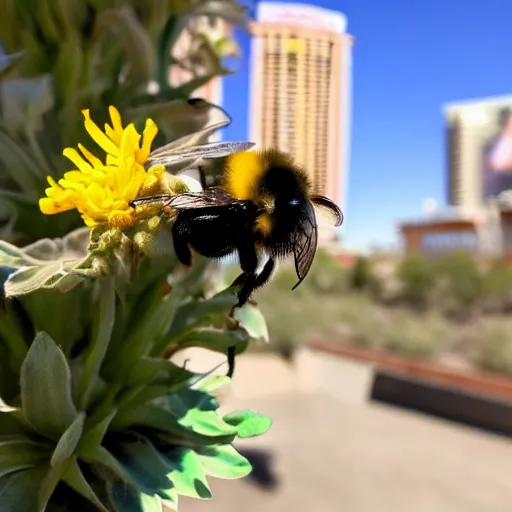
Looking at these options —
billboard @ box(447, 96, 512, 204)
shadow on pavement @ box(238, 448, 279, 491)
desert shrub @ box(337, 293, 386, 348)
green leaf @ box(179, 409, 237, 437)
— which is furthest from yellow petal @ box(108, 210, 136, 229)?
billboard @ box(447, 96, 512, 204)

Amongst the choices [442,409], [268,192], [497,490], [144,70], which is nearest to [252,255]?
[268,192]

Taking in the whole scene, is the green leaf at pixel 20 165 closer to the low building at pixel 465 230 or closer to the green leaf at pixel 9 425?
the green leaf at pixel 9 425

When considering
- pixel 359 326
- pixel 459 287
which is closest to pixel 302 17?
pixel 359 326

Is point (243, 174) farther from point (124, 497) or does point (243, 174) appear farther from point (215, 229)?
point (124, 497)

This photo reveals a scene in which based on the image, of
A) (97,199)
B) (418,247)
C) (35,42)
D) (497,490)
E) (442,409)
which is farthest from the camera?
(418,247)

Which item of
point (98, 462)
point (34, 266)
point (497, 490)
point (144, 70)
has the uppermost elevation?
point (144, 70)

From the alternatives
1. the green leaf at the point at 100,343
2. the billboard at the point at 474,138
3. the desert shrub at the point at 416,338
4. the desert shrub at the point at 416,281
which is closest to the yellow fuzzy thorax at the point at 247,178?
the green leaf at the point at 100,343

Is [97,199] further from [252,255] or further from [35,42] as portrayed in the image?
[35,42]

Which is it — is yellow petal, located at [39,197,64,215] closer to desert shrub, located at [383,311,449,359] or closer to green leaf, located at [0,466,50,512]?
green leaf, located at [0,466,50,512]
